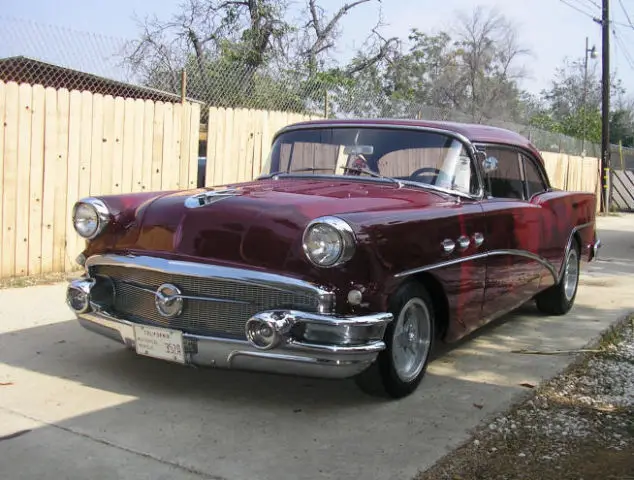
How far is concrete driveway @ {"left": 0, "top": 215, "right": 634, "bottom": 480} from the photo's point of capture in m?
3.15

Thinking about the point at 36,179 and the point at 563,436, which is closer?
the point at 563,436

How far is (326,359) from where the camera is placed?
138 inches

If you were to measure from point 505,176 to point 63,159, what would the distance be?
14.7 ft

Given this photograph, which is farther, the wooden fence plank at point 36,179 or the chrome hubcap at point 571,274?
the wooden fence plank at point 36,179

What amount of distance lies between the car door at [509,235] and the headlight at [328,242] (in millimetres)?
1497

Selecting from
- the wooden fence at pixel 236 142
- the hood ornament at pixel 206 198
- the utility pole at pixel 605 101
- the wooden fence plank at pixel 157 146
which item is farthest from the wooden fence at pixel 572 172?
the hood ornament at pixel 206 198

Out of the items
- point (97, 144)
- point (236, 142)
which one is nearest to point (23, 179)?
point (97, 144)

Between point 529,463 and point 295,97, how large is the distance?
8.37 m

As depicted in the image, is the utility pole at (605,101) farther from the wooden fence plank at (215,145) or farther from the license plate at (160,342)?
the license plate at (160,342)

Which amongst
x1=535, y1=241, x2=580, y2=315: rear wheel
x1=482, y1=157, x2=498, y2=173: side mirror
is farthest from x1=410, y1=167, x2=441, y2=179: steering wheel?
x1=535, y1=241, x2=580, y2=315: rear wheel

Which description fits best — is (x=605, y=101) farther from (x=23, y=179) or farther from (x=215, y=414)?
(x=215, y=414)

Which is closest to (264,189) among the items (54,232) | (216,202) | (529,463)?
(216,202)

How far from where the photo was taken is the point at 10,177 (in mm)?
6871

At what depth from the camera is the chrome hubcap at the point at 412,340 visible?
400 centimetres
